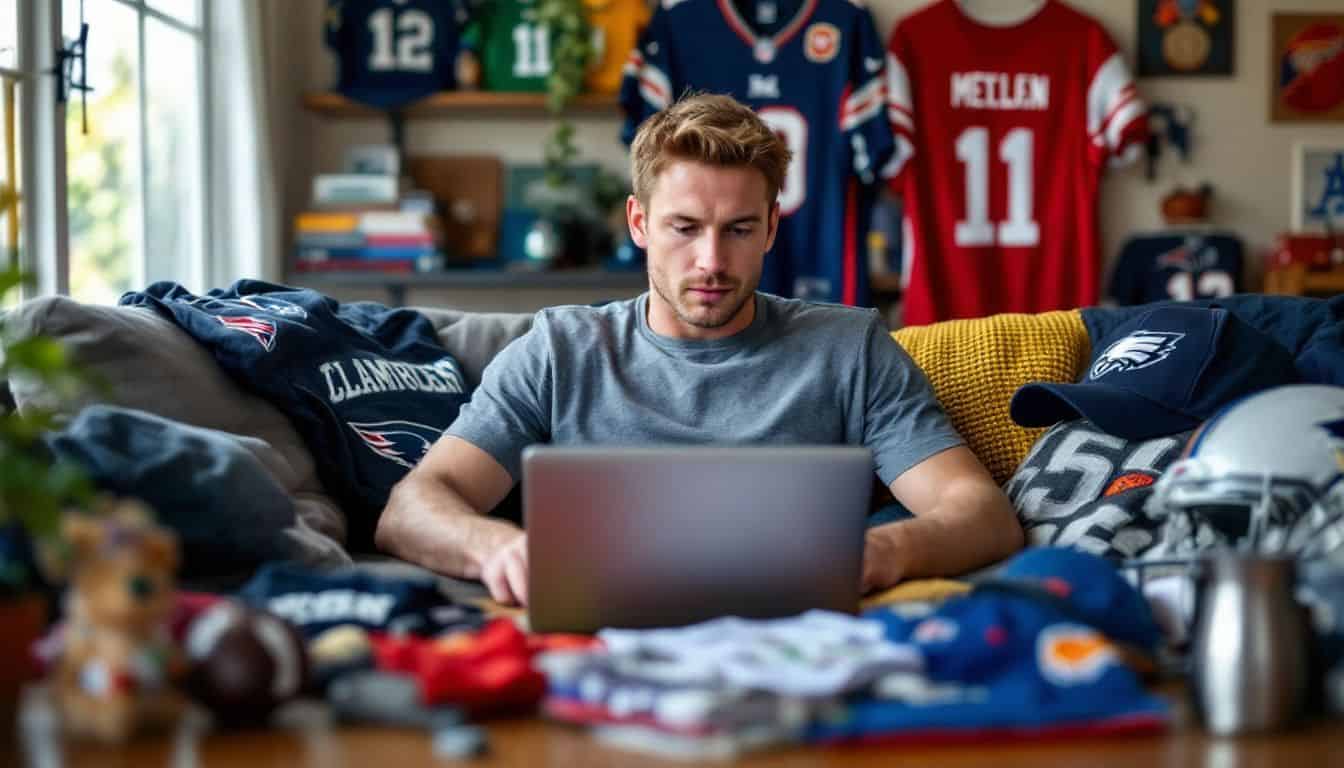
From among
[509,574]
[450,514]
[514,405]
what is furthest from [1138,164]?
[509,574]

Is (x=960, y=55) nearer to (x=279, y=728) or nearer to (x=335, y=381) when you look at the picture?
(x=335, y=381)

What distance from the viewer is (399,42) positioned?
4289 millimetres

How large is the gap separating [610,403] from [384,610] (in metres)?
0.75

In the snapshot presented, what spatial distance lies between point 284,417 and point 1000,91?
9.50 feet

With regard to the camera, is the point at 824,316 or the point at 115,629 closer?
the point at 115,629

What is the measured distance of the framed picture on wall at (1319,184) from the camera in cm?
438

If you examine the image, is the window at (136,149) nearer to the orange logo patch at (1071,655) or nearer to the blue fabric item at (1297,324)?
the blue fabric item at (1297,324)

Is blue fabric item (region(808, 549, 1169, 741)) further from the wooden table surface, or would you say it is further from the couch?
the couch

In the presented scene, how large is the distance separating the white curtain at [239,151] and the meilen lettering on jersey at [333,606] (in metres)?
2.79

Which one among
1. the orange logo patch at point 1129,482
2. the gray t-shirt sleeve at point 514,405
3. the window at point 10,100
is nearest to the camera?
the orange logo patch at point 1129,482

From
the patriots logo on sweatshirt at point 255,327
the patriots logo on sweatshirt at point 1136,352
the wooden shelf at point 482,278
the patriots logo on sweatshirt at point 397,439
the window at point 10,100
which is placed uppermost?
the window at point 10,100

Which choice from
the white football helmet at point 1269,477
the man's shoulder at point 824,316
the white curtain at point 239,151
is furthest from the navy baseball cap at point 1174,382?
the white curtain at point 239,151

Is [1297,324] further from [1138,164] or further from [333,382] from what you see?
Answer: [1138,164]

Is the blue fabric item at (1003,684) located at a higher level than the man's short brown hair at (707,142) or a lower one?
lower
